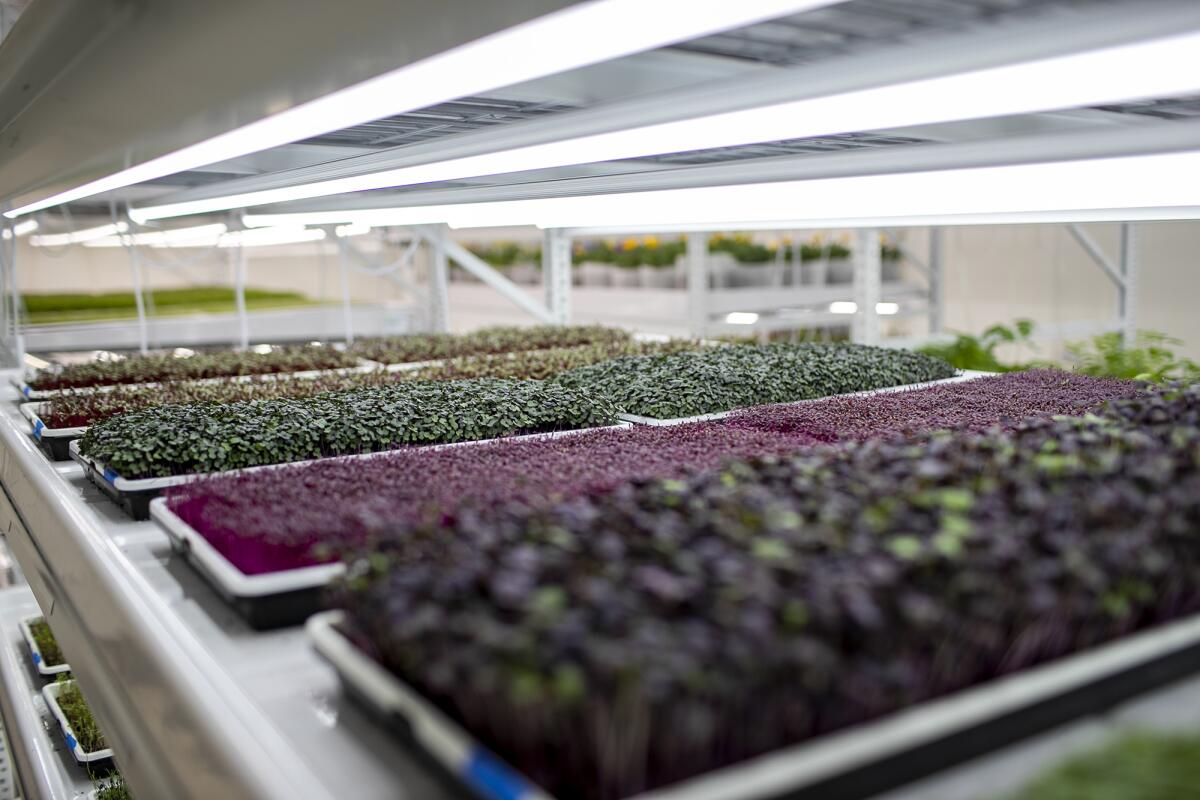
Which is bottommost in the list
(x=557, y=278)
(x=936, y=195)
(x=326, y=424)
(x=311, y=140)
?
(x=326, y=424)

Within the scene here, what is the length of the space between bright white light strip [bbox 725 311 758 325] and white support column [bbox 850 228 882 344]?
1.25 meters

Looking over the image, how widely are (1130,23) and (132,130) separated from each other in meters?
1.59

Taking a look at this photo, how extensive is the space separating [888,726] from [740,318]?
5.63m

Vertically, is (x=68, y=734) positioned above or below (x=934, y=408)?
below

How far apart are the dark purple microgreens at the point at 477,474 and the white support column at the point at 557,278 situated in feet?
10.0

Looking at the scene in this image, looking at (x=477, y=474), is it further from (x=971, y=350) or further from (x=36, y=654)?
(x=971, y=350)

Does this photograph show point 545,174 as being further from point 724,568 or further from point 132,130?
point 724,568

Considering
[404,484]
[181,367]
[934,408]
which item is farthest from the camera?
[181,367]

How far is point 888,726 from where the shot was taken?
92cm

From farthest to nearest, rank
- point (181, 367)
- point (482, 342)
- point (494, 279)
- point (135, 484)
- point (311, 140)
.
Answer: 1. point (494, 279)
2. point (482, 342)
3. point (181, 367)
4. point (311, 140)
5. point (135, 484)

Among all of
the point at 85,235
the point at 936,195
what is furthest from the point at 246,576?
the point at 85,235

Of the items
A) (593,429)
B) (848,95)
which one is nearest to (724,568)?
(848,95)

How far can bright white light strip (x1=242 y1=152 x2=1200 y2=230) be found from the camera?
167 cm

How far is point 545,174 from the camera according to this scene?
273 cm
